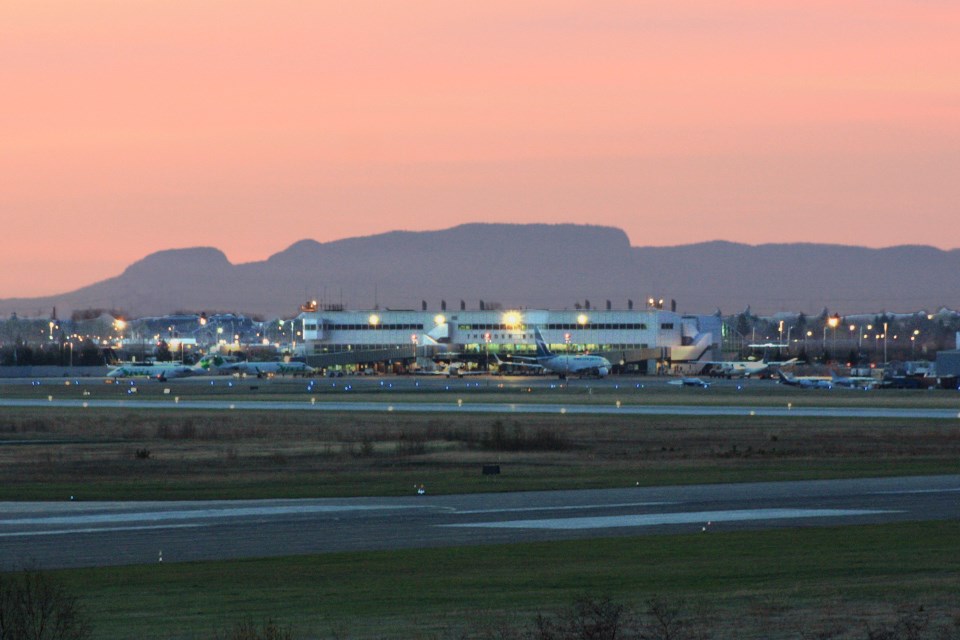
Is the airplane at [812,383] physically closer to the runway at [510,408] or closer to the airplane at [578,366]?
the airplane at [578,366]

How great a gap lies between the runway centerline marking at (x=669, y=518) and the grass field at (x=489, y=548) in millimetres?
2769

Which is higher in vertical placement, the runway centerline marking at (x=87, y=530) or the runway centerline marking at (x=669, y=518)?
the runway centerline marking at (x=87, y=530)

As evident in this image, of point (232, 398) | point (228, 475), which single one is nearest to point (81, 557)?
point (228, 475)

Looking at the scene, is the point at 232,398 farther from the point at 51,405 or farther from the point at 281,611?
the point at 281,611

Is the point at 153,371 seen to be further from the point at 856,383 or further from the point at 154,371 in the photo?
the point at 856,383

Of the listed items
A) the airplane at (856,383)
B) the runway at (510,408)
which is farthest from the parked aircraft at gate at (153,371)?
the airplane at (856,383)

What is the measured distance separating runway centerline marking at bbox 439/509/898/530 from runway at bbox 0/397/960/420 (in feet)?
160

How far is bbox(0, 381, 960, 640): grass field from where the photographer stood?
19.3 meters

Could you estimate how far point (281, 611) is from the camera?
65.5 feet

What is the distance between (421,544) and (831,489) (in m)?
16.7

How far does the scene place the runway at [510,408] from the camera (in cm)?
8506

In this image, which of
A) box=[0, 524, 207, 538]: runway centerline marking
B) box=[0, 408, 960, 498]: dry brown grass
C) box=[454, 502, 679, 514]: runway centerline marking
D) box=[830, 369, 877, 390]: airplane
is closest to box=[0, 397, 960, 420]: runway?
box=[0, 408, 960, 498]: dry brown grass

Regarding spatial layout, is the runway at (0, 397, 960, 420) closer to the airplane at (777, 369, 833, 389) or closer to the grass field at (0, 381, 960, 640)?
the grass field at (0, 381, 960, 640)

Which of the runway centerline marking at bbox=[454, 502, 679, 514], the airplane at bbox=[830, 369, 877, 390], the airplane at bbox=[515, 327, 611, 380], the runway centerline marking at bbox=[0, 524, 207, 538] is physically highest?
the airplane at bbox=[515, 327, 611, 380]
